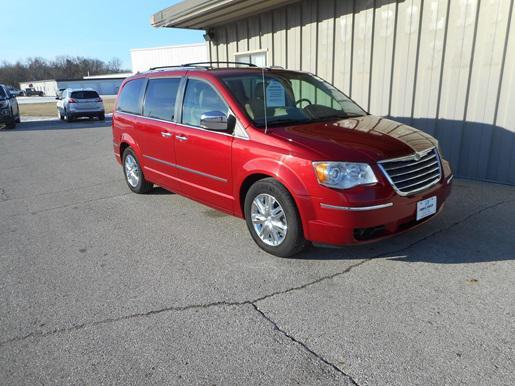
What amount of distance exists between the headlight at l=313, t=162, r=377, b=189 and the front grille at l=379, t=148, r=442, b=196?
0.16 metres

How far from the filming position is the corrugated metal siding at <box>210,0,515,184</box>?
5.77m

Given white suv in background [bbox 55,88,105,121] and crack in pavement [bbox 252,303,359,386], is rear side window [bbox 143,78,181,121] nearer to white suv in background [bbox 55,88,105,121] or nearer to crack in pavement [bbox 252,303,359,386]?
crack in pavement [bbox 252,303,359,386]

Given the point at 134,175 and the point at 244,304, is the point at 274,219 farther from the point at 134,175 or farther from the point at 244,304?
the point at 134,175

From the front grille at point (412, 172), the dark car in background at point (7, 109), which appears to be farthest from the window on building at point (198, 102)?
the dark car in background at point (7, 109)

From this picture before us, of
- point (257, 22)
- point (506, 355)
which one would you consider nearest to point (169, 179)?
point (506, 355)

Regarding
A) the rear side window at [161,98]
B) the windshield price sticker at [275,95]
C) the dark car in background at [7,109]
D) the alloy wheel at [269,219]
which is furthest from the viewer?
the dark car in background at [7,109]

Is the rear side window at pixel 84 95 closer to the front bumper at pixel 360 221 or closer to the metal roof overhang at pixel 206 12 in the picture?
the metal roof overhang at pixel 206 12

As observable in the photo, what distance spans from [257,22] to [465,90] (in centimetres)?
523

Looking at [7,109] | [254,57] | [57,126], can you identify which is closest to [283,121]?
[254,57]

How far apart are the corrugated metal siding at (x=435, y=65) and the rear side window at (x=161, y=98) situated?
3926mm

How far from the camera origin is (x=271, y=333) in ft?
9.11

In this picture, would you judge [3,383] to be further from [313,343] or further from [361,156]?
[361,156]

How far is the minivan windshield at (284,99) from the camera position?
166 inches

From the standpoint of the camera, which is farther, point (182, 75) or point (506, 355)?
point (182, 75)
